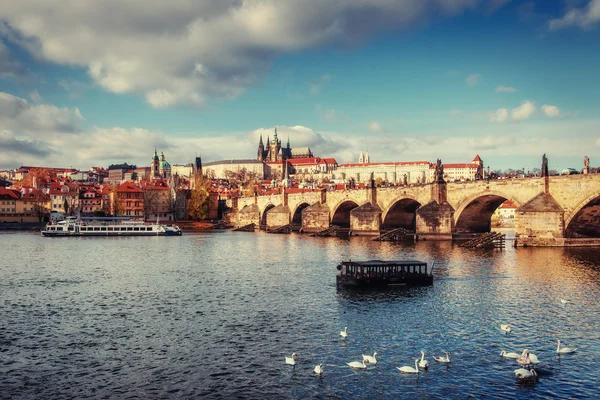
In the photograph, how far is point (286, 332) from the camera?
2220cm

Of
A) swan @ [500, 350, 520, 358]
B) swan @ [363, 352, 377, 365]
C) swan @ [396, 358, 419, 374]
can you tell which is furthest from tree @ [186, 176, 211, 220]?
swan @ [396, 358, 419, 374]

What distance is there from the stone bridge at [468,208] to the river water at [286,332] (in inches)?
392

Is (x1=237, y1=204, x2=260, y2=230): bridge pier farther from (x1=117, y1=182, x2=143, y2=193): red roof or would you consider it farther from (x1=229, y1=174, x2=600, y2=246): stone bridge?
(x1=117, y1=182, x2=143, y2=193): red roof

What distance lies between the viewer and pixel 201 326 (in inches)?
930

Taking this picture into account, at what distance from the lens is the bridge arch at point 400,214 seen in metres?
77.4

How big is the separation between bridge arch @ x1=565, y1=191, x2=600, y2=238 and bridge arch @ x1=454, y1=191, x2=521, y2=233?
954cm

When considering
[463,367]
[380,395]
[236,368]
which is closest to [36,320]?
[236,368]

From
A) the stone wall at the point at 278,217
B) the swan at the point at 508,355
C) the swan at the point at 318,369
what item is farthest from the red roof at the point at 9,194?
the swan at the point at 508,355

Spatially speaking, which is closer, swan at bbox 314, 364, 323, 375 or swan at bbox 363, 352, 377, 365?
swan at bbox 314, 364, 323, 375

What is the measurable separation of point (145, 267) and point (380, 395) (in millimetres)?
34263

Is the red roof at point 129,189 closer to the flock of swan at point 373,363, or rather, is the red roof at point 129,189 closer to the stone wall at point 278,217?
the stone wall at point 278,217

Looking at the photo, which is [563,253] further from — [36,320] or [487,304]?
[36,320]

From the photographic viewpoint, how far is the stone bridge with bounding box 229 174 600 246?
5084 cm

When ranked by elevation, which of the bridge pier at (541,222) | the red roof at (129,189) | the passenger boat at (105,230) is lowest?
the passenger boat at (105,230)
